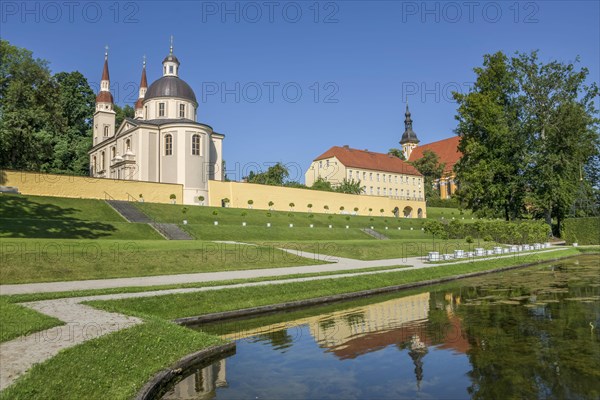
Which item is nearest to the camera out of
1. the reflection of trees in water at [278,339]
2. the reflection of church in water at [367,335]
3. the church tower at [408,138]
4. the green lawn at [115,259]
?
the reflection of church in water at [367,335]

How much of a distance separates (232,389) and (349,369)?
1919 mm

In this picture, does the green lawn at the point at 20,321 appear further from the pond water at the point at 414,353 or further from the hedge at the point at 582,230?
the hedge at the point at 582,230

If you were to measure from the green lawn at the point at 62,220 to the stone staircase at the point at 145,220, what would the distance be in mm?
543

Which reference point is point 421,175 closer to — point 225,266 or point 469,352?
point 225,266

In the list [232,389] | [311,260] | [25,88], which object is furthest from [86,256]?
[25,88]

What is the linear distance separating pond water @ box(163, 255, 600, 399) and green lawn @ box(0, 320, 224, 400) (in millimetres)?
576

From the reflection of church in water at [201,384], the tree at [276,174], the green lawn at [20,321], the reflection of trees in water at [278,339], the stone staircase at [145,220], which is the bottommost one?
the reflection of trees in water at [278,339]

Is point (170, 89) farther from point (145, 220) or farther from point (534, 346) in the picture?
point (534, 346)

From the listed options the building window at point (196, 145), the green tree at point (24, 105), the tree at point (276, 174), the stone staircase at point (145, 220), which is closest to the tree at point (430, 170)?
the tree at point (276, 174)

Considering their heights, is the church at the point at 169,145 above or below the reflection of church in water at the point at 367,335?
above

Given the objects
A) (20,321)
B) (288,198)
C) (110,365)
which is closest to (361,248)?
(20,321)

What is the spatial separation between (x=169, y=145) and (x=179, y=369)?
48580 millimetres

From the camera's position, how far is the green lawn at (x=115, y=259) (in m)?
16.1

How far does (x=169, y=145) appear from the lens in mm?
53281
